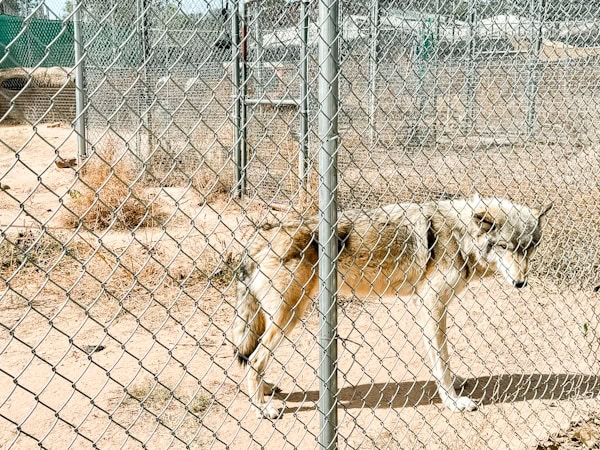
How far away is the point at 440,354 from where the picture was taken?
4051 mm

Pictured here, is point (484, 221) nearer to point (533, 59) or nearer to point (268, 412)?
point (268, 412)

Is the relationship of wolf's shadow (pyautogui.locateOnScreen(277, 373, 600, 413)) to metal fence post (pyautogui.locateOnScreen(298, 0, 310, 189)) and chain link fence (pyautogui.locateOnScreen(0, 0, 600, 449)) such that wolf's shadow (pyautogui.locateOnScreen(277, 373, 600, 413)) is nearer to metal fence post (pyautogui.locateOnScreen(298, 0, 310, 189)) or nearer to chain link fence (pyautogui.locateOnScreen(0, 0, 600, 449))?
chain link fence (pyautogui.locateOnScreen(0, 0, 600, 449))

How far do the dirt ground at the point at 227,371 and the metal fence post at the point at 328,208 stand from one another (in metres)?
0.25

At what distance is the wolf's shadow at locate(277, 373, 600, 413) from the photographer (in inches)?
155

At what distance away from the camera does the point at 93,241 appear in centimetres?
656

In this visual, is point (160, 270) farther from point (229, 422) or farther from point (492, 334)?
point (492, 334)

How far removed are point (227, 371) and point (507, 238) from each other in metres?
2.31

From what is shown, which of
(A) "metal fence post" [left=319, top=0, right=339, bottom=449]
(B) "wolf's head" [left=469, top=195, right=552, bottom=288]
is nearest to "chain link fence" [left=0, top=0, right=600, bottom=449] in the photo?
(A) "metal fence post" [left=319, top=0, right=339, bottom=449]

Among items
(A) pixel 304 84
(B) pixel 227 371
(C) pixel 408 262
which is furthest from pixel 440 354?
(A) pixel 304 84

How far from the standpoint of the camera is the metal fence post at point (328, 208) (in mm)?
2160

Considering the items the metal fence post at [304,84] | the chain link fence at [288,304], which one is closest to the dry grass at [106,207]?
the chain link fence at [288,304]

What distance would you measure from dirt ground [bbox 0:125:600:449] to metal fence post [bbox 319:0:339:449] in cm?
25

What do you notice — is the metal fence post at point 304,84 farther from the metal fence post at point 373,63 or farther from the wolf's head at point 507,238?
the wolf's head at point 507,238

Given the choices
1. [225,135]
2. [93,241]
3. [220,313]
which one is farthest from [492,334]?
[225,135]
